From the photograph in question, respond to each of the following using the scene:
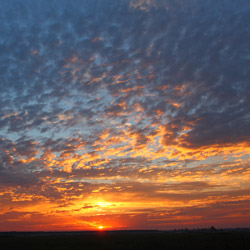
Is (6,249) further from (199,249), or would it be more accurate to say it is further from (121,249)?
(199,249)

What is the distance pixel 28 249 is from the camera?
7250 centimetres

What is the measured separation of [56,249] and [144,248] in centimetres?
2451

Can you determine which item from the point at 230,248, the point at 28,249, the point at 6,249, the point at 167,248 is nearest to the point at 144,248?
the point at 167,248

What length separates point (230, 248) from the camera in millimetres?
66562

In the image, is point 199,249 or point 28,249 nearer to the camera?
point 199,249

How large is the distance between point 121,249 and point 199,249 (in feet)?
64.9

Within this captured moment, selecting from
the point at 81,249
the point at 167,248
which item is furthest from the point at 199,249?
the point at 81,249

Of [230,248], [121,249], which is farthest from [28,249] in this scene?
[230,248]

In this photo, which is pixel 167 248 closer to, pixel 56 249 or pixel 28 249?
pixel 56 249

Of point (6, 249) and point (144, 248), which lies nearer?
point (144, 248)

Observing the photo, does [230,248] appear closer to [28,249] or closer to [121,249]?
[121,249]

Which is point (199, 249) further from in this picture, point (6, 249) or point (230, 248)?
point (6, 249)

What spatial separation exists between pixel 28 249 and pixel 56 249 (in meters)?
8.21

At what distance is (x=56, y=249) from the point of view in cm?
7150
